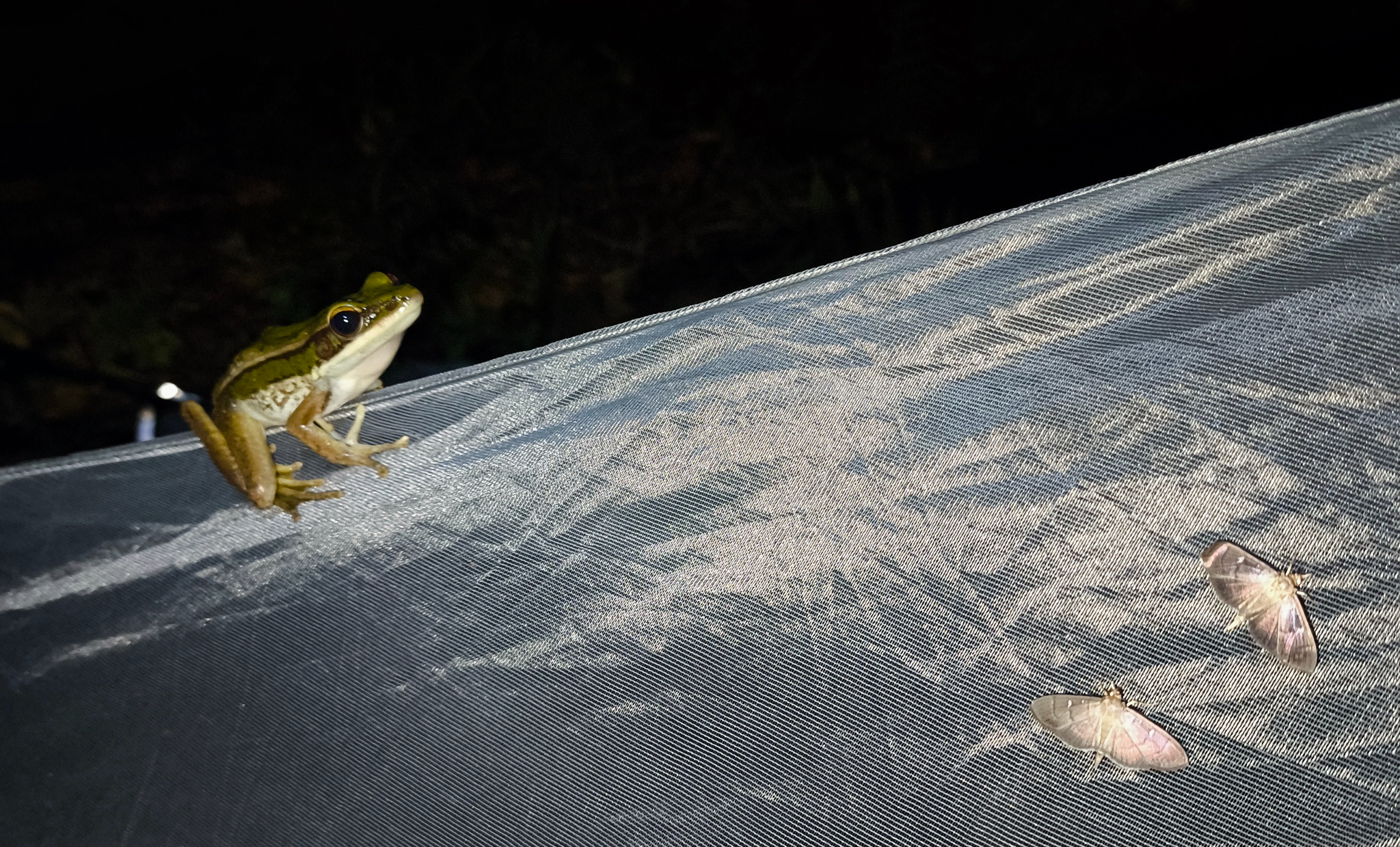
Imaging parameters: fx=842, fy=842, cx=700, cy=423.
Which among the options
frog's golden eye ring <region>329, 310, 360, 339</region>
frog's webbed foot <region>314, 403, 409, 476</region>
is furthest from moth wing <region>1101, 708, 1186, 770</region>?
frog's golden eye ring <region>329, 310, 360, 339</region>

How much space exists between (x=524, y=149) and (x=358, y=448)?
355 cm

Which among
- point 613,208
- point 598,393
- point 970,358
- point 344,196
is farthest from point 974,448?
point 344,196

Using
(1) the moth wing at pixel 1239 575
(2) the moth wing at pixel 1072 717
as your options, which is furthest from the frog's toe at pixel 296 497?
(1) the moth wing at pixel 1239 575

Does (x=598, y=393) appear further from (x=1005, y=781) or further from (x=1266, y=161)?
(x=1266, y=161)

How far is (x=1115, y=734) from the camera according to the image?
70 centimetres

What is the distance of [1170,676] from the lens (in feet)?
2.33

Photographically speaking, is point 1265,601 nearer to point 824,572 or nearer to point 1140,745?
point 1140,745

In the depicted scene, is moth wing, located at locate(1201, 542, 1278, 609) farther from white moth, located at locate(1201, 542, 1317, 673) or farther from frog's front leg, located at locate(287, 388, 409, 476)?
frog's front leg, located at locate(287, 388, 409, 476)

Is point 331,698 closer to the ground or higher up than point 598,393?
closer to the ground

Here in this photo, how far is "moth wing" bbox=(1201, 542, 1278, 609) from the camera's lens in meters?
0.68

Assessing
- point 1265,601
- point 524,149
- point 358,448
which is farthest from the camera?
point 524,149

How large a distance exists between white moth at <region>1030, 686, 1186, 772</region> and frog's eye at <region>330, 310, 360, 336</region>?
102 centimetres

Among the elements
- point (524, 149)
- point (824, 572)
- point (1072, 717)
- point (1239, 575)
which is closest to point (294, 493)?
point (824, 572)

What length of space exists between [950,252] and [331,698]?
2.60ft
